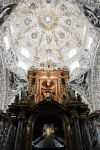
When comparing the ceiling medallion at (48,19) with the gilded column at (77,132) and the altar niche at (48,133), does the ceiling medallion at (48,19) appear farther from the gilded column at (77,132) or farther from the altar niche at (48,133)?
the gilded column at (77,132)

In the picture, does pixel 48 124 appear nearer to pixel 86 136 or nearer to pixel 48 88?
pixel 86 136

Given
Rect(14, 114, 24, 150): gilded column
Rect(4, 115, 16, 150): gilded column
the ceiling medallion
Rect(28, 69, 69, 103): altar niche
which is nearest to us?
Rect(14, 114, 24, 150): gilded column

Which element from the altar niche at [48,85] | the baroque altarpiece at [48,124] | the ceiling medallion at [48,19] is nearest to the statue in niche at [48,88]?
the altar niche at [48,85]

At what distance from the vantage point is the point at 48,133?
17.0 m

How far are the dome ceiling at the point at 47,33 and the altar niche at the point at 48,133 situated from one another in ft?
31.5

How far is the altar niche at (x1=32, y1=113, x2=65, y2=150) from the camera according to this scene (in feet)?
52.5

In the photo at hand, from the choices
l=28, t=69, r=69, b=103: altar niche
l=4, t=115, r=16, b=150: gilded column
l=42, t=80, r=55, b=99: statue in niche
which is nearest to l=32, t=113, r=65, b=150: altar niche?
l=4, t=115, r=16, b=150: gilded column

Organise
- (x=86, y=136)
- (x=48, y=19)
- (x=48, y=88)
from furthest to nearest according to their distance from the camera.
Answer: (x=48, y=19)
(x=48, y=88)
(x=86, y=136)

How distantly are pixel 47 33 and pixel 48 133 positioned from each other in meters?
16.2

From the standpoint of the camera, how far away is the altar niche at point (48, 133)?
16.0 meters

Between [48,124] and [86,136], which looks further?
[48,124]

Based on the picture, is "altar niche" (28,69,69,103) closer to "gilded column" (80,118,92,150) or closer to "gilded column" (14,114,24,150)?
"gilded column" (80,118,92,150)

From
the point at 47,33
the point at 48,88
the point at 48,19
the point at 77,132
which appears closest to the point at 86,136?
the point at 77,132

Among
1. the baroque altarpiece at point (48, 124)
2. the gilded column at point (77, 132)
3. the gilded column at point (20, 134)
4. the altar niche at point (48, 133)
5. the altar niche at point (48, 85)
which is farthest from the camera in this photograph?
the altar niche at point (48, 85)
